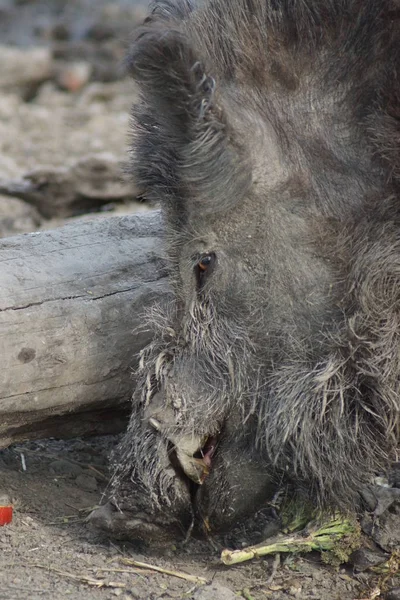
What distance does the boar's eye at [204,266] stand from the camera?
3.41 meters

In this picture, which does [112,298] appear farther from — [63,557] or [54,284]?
[63,557]

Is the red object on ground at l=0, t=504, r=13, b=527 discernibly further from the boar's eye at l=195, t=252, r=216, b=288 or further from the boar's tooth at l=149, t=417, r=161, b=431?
the boar's eye at l=195, t=252, r=216, b=288

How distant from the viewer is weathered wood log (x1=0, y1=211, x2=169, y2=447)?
3.55 metres

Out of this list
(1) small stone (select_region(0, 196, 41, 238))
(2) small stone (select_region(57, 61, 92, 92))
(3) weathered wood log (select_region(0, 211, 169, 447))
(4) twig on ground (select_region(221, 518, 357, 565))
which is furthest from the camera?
(2) small stone (select_region(57, 61, 92, 92))

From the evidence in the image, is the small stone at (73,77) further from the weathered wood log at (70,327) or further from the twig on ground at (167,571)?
the twig on ground at (167,571)

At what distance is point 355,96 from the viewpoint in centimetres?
341

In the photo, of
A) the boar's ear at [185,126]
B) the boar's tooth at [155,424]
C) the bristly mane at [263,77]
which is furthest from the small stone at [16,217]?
the boar's tooth at [155,424]

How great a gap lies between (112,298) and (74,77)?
7.03 m

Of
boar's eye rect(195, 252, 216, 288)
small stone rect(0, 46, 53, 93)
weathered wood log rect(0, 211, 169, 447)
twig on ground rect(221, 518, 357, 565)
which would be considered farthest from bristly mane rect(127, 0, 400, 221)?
small stone rect(0, 46, 53, 93)

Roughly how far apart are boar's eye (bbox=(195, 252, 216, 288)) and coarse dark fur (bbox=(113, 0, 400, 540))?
17 mm

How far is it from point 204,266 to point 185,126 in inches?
18.6

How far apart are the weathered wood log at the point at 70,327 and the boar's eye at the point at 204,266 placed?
29 centimetres

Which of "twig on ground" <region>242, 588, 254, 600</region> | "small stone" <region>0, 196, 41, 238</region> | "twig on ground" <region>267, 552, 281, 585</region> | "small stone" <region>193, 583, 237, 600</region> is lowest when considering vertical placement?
Answer: "twig on ground" <region>242, 588, 254, 600</region>

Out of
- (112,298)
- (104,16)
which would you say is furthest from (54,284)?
(104,16)
